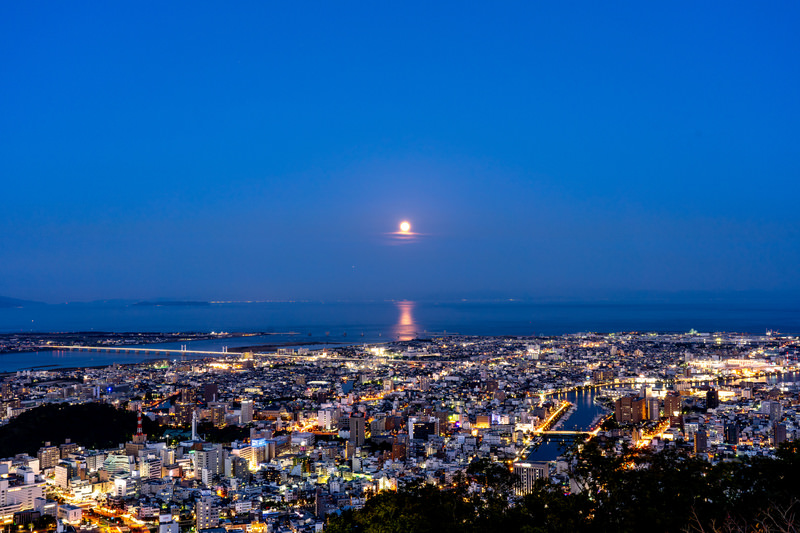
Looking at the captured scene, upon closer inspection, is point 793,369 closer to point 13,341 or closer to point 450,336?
point 450,336

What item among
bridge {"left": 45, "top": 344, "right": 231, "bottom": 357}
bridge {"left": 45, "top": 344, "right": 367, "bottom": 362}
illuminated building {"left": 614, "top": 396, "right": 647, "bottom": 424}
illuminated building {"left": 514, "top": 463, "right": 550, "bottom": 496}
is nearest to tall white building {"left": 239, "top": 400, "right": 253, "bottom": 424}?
illuminated building {"left": 514, "top": 463, "right": 550, "bottom": 496}

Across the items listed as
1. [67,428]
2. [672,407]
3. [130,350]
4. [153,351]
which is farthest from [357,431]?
[130,350]

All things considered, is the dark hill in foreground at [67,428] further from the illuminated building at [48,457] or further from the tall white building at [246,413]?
the tall white building at [246,413]

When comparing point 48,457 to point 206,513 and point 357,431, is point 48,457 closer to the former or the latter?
point 206,513

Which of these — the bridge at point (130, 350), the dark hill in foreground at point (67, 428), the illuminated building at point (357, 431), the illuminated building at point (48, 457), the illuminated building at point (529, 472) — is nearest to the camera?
the illuminated building at point (529, 472)

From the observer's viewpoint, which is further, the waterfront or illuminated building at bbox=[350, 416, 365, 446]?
illuminated building at bbox=[350, 416, 365, 446]

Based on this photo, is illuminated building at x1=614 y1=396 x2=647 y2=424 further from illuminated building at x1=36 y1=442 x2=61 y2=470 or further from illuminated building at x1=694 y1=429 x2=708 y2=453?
illuminated building at x1=36 y1=442 x2=61 y2=470

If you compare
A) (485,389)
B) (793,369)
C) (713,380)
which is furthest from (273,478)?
(793,369)

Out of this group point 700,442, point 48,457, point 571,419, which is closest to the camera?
point 48,457

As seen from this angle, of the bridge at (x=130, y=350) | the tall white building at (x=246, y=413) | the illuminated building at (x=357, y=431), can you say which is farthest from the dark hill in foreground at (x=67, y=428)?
the bridge at (x=130, y=350)

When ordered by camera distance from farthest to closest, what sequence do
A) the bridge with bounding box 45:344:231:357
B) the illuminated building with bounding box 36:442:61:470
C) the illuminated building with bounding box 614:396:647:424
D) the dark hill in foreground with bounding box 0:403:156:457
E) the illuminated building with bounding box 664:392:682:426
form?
the bridge with bounding box 45:344:231:357 < the illuminated building with bounding box 664:392:682:426 < the illuminated building with bounding box 614:396:647:424 < the dark hill in foreground with bounding box 0:403:156:457 < the illuminated building with bounding box 36:442:61:470

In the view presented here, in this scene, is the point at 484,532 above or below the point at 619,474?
below
